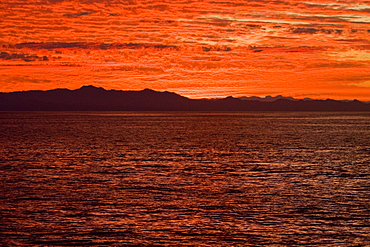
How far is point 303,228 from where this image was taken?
29484 mm

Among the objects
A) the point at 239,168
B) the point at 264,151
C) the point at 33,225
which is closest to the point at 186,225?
the point at 33,225

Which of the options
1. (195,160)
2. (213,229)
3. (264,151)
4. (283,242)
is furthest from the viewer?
(264,151)

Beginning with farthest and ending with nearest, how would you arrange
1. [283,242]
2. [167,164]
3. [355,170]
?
[167,164]
[355,170]
[283,242]

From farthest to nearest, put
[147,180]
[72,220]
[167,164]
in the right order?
[167,164], [147,180], [72,220]

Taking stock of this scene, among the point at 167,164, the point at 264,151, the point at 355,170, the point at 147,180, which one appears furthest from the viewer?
the point at 264,151

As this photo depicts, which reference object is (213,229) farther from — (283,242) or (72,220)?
(72,220)

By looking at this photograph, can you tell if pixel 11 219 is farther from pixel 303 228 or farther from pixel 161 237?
pixel 303 228

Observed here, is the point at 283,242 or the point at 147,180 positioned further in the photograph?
the point at 147,180

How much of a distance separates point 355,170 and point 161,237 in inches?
1485

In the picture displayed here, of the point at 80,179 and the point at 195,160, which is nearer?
the point at 80,179

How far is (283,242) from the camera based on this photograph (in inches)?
1041

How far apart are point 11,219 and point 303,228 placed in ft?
61.4

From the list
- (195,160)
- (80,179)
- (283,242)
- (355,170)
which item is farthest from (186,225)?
(195,160)

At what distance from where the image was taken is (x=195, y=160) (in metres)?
69.7
